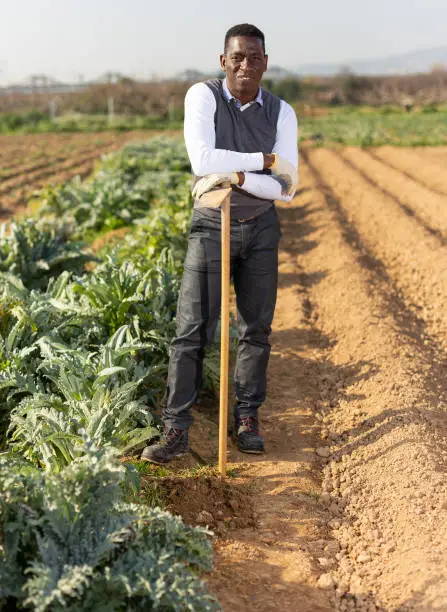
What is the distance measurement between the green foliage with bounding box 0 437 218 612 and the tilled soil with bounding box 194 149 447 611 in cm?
45

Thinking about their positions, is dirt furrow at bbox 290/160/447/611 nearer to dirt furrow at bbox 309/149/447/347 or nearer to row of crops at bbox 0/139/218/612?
dirt furrow at bbox 309/149/447/347

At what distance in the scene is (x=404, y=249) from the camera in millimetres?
7988

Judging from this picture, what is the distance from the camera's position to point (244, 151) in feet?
11.3

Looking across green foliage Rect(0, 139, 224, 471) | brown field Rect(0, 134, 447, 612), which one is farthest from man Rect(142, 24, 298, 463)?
brown field Rect(0, 134, 447, 612)

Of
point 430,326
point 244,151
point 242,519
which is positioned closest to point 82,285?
point 244,151

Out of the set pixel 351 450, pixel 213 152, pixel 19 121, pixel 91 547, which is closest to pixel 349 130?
pixel 19 121

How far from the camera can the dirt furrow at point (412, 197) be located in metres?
9.38

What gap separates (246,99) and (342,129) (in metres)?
27.4

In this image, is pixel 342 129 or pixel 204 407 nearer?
pixel 204 407

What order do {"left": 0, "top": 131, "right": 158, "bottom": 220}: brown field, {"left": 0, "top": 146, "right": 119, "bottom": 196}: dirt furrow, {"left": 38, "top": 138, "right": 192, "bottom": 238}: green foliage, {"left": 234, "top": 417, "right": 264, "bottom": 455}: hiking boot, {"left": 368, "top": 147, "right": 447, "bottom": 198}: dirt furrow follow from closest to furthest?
{"left": 234, "top": 417, "right": 264, "bottom": 455}: hiking boot, {"left": 38, "top": 138, "right": 192, "bottom": 238}: green foliage, {"left": 368, "top": 147, "right": 447, "bottom": 198}: dirt furrow, {"left": 0, "top": 131, "right": 158, "bottom": 220}: brown field, {"left": 0, "top": 146, "right": 119, "bottom": 196}: dirt furrow

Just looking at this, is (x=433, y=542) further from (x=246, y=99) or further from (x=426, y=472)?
(x=246, y=99)

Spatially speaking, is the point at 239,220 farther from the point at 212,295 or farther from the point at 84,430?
the point at 84,430

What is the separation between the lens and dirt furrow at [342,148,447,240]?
9.38 metres

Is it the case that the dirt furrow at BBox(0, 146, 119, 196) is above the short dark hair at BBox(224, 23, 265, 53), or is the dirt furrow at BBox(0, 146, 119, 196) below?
below
